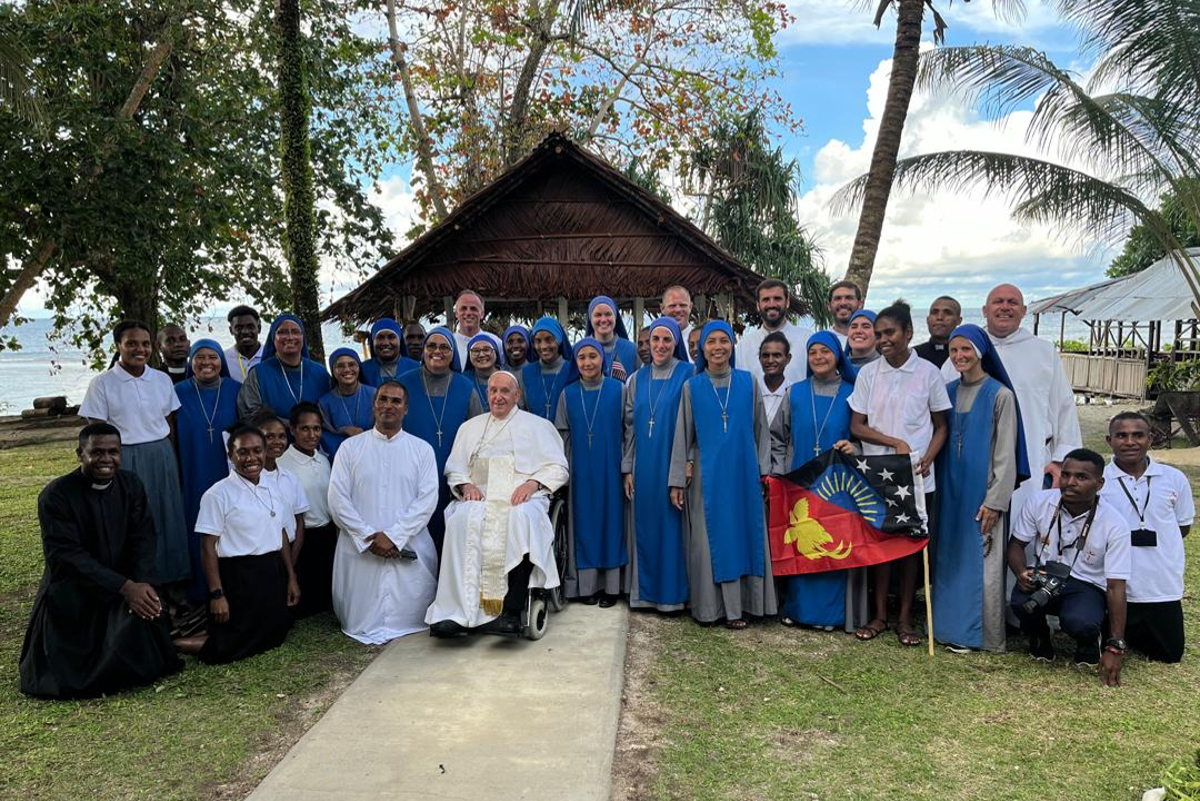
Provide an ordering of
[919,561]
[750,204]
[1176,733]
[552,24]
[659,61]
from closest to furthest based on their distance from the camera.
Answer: [1176,733] → [919,561] → [552,24] → [659,61] → [750,204]

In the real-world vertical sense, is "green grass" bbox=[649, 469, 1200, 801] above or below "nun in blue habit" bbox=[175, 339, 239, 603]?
below

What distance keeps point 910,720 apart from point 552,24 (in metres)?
14.4

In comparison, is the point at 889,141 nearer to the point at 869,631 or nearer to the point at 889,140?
the point at 889,140

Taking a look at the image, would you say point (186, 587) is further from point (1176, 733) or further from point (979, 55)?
point (979, 55)

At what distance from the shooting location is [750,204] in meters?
27.1

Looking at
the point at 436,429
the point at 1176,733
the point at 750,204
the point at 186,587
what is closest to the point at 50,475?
the point at 186,587

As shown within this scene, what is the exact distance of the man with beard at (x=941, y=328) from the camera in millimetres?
6031

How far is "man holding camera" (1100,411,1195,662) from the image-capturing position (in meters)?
5.08

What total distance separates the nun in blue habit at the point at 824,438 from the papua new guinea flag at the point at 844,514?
0.14m

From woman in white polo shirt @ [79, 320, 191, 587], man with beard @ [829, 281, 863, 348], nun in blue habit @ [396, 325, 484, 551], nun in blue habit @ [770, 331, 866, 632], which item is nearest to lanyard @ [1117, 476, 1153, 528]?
nun in blue habit @ [770, 331, 866, 632]

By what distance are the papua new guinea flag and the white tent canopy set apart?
17.5 m

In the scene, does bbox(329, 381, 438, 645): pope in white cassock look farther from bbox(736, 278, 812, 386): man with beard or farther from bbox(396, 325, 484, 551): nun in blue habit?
bbox(736, 278, 812, 386): man with beard

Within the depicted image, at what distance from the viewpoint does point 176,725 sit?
4395mm

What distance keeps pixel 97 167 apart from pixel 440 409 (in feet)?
13.9
